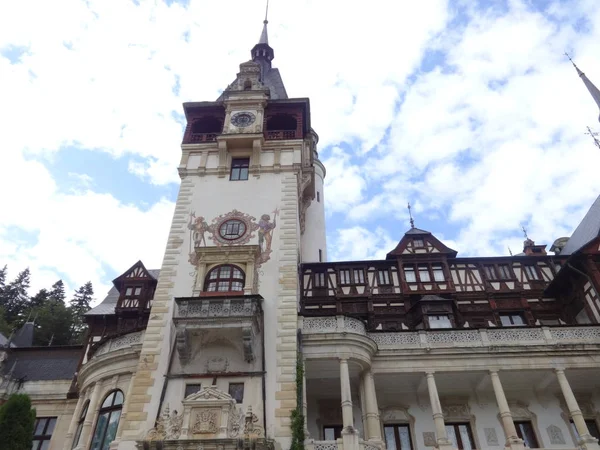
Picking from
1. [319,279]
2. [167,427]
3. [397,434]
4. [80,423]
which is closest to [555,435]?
[397,434]

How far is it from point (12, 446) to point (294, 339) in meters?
11.8

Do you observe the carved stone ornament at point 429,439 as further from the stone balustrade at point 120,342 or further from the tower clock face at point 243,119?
the tower clock face at point 243,119

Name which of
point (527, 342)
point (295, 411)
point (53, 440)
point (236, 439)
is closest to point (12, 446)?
point (53, 440)

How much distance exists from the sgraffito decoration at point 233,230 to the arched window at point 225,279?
1.16 m

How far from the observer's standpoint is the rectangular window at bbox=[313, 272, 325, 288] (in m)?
27.6

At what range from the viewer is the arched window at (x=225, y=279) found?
22.1 metres

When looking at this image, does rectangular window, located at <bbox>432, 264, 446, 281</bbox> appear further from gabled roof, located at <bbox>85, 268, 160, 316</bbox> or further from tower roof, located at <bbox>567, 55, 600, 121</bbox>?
Result: tower roof, located at <bbox>567, 55, 600, 121</bbox>

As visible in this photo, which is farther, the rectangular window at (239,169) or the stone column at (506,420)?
the rectangular window at (239,169)

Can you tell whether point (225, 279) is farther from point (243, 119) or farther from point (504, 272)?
point (504, 272)

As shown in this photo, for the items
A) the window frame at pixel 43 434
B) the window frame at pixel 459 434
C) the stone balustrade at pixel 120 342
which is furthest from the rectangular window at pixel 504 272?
the window frame at pixel 43 434

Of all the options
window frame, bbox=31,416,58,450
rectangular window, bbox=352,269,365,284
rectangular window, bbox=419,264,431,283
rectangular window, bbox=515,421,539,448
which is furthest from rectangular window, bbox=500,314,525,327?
window frame, bbox=31,416,58,450

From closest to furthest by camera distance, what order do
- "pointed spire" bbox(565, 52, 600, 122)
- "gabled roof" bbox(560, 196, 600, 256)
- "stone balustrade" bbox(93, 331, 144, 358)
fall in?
"stone balustrade" bbox(93, 331, 144, 358) < "gabled roof" bbox(560, 196, 600, 256) < "pointed spire" bbox(565, 52, 600, 122)

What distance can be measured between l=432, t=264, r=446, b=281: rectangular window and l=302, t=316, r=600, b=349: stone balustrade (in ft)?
20.4

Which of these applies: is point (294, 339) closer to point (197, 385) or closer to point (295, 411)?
point (295, 411)
